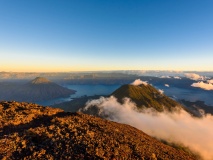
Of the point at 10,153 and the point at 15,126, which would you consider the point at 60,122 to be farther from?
the point at 10,153

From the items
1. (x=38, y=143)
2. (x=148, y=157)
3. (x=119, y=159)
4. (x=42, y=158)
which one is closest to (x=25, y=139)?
(x=38, y=143)

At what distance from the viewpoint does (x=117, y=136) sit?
43.0 metres

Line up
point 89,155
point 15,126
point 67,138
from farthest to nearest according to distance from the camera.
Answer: point 15,126 → point 67,138 → point 89,155

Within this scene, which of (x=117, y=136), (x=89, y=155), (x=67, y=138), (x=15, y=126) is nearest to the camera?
(x=89, y=155)

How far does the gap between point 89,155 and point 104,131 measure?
1341cm

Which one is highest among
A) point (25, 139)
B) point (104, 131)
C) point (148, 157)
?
point (25, 139)

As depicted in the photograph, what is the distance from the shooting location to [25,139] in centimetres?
3262

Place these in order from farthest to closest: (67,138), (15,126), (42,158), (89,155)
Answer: (15,126), (67,138), (89,155), (42,158)

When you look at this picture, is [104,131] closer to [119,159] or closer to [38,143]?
[119,159]

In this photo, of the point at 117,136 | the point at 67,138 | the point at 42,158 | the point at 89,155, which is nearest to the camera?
the point at 42,158

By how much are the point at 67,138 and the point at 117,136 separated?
13036mm

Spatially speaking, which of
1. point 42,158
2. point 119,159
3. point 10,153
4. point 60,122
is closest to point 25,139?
point 10,153

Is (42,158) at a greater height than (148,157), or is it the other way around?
(42,158)

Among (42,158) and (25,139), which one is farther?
(25,139)
